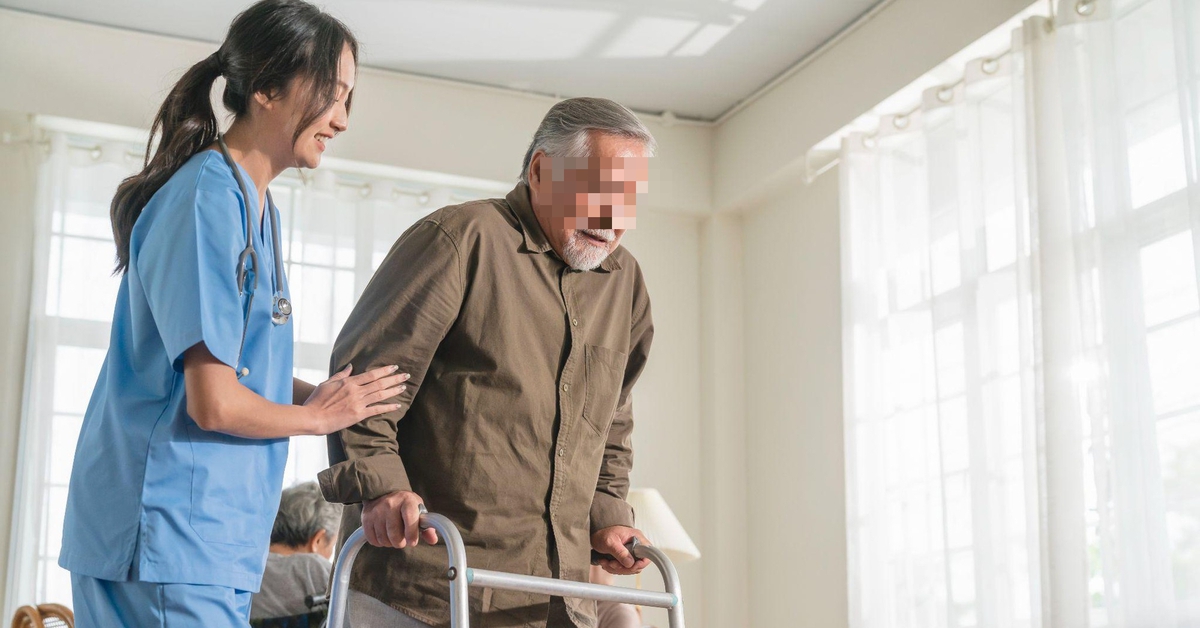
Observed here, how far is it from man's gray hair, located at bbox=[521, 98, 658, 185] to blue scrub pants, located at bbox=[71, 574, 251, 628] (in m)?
0.89

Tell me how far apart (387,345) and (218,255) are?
33 cm

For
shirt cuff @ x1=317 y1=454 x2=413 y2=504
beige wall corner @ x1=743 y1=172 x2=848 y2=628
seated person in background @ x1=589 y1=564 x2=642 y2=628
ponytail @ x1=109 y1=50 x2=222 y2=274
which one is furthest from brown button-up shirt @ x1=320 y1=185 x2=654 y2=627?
beige wall corner @ x1=743 y1=172 x2=848 y2=628

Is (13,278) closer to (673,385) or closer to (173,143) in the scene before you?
(673,385)

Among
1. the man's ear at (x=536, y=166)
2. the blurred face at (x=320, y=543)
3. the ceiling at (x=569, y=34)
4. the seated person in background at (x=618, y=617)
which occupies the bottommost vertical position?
the seated person in background at (x=618, y=617)

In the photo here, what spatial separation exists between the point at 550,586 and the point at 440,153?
4.07m

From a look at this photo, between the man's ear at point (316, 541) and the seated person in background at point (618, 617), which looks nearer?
the seated person in background at point (618, 617)

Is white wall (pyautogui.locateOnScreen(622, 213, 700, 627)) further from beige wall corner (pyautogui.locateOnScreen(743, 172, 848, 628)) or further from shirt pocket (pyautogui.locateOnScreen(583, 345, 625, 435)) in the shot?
shirt pocket (pyautogui.locateOnScreen(583, 345, 625, 435))

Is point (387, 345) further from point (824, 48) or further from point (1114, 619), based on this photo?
point (824, 48)

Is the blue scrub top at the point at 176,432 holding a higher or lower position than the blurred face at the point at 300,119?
lower

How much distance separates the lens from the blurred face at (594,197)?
189 centimetres

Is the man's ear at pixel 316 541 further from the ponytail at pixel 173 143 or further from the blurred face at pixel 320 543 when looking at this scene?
the ponytail at pixel 173 143

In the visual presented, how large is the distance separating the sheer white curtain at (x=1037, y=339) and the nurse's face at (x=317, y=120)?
95.5 inches

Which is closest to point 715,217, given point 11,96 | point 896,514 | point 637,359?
point 896,514

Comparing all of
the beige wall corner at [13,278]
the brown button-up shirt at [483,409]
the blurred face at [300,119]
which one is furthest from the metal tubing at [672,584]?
the beige wall corner at [13,278]
